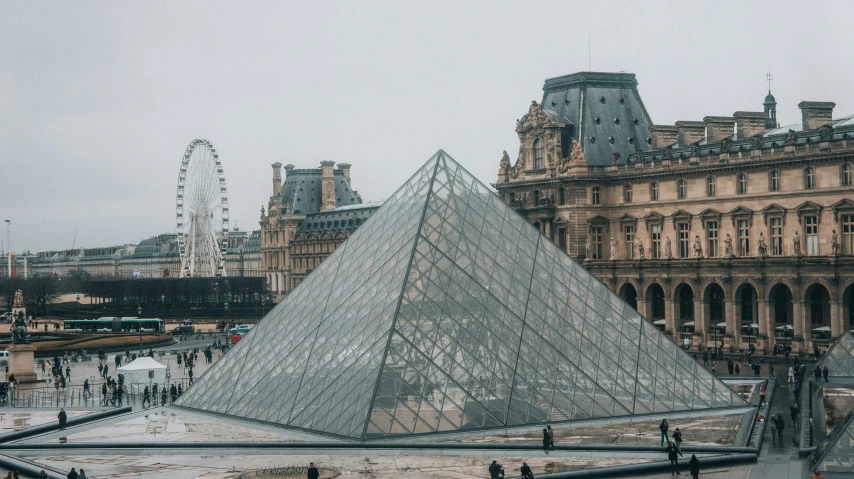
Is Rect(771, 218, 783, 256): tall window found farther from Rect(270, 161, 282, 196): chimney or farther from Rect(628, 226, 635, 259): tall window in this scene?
Rect(270, 161, 282, 196): chimney

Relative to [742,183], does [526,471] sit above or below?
below

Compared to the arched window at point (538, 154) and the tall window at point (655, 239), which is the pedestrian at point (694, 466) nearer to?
the tall window at point (655, 239)

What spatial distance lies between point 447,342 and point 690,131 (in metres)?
42.0

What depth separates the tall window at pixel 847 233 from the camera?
2303 inches

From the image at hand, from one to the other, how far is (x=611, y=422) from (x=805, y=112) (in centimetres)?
3473

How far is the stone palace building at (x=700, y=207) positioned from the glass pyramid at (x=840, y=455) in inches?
1214

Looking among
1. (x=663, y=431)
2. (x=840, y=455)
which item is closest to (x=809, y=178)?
(x=663, y=431)

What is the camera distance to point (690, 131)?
2862 inches

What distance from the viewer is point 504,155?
81.6m

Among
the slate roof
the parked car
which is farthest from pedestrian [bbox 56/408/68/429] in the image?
the parked car

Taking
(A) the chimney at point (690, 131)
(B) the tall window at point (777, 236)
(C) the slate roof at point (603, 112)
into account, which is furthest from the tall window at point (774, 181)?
(C) the slate roof at point (603, 112)

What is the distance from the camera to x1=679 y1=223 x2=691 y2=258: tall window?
68.8 meters

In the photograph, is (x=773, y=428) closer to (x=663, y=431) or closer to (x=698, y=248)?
(x=663, y=431)

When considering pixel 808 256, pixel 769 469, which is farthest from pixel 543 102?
pixel 769 469
